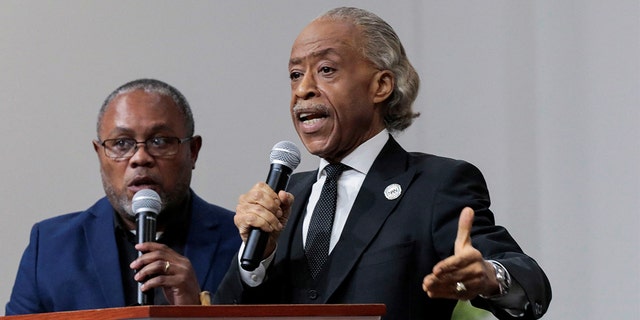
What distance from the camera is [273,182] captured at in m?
2.50

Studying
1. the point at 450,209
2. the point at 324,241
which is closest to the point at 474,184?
the point at 450,209

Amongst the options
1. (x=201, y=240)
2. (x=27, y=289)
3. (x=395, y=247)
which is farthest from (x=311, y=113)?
(x=27, y=289)

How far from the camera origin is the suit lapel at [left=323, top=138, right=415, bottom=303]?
249cm

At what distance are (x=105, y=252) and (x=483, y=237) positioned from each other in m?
1.35

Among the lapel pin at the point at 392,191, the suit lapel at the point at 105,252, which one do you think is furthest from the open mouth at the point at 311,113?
the suit lapel at the point at 105,252

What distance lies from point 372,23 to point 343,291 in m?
0.72

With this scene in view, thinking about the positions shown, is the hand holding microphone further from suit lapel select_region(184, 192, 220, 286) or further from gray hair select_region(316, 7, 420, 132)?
gray hair select_region(316, 7, 420, 132)

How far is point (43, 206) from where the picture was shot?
14.6 ft

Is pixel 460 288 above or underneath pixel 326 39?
underneath

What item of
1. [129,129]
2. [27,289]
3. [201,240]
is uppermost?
[129,129]

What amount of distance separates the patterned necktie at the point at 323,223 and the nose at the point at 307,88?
19 centimetres

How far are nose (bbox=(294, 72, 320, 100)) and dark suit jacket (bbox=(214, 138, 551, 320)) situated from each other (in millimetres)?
251

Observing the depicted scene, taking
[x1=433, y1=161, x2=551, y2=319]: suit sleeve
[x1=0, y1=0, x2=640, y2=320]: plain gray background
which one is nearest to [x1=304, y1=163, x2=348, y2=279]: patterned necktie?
[x1=433, y1=161, x2=551, y2=319]: suit sleeve

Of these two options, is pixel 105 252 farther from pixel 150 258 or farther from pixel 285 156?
pixel 285 156
